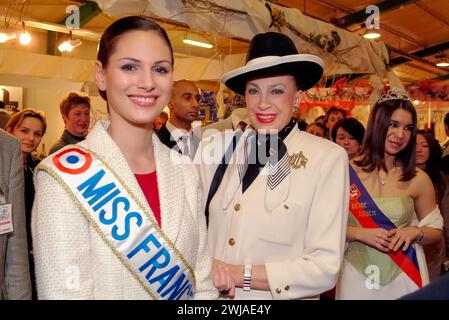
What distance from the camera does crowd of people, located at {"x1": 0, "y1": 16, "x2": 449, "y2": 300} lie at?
1.12 meters

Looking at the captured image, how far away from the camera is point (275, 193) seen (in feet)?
5.28

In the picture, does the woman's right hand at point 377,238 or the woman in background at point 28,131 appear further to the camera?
the woman in background at point 28,131

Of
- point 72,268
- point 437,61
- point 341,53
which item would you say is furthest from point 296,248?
point 437,61

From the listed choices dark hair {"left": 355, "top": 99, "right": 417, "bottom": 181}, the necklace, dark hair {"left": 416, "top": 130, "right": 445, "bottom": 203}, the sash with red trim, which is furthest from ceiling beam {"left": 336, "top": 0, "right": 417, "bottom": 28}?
the sash with red trim

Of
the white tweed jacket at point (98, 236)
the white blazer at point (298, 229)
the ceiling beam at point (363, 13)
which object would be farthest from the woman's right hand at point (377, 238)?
the ceiling beam at point (363, 13)

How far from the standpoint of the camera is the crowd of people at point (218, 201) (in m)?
1.12

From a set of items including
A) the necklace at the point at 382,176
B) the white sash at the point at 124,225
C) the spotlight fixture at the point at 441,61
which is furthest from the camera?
the spotlight fixture at the point at 441,61

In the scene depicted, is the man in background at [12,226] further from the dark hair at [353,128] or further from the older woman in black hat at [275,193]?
the dark hair at [353,128]

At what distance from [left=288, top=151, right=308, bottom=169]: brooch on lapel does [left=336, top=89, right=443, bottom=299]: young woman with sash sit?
27.7 inches

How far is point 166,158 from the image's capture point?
4.28ft

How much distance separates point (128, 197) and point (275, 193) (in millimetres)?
588

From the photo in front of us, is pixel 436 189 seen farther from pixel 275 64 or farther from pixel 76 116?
pixel 76 116

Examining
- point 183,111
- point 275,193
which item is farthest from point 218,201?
point 183,111

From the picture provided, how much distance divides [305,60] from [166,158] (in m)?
0.67
